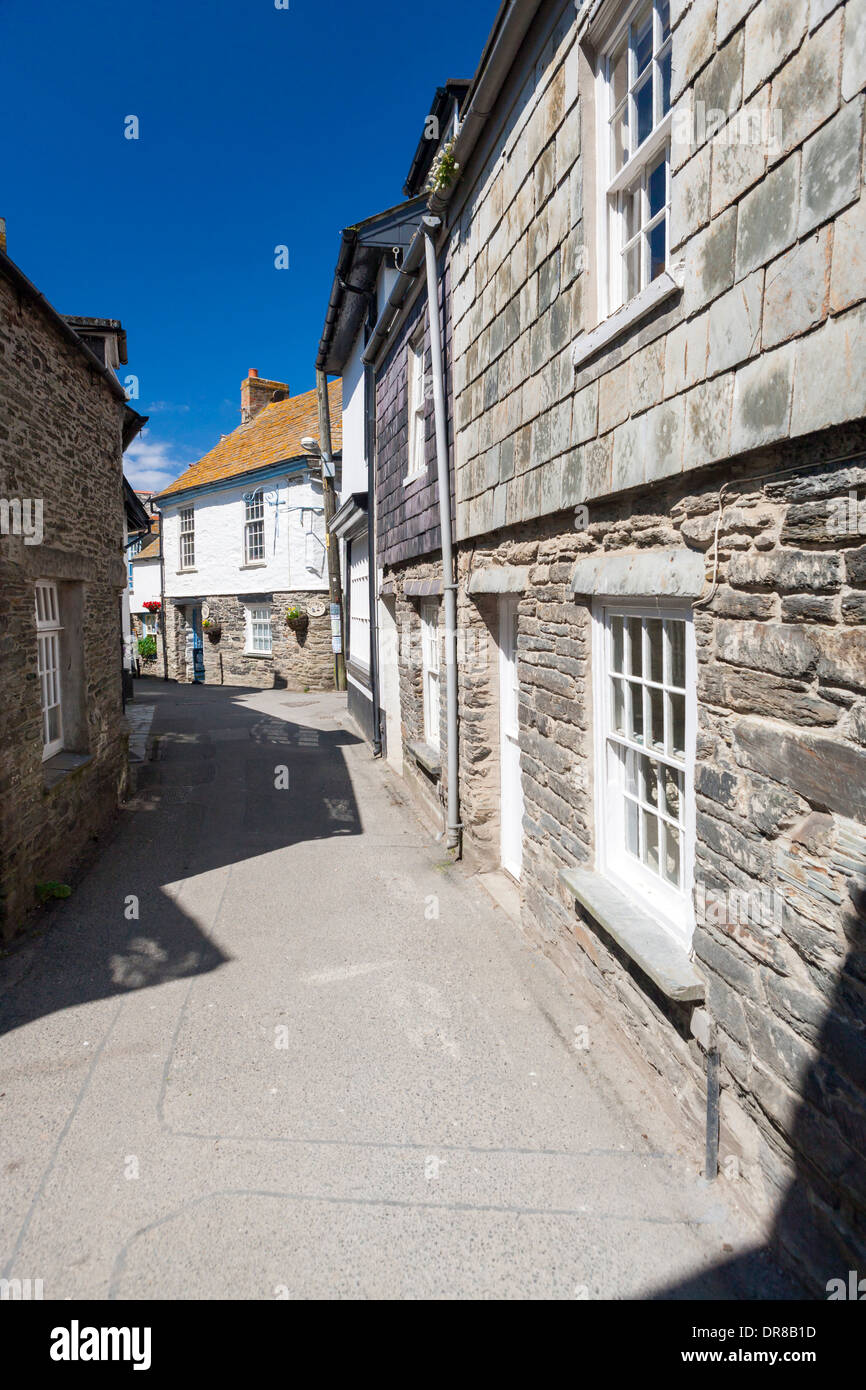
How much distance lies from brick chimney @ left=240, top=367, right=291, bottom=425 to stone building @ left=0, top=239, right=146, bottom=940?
62.7 ft

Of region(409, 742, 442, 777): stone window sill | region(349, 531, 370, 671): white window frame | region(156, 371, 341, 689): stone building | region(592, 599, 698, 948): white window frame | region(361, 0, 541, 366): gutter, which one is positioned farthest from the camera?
region(156, 371, 341, 689): stone building

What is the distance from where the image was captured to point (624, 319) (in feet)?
12.1

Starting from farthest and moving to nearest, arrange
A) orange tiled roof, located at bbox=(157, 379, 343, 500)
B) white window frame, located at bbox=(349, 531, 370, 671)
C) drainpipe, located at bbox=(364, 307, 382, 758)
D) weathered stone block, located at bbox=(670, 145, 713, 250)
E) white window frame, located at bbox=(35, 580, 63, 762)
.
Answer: orange tiled roof, located at bbox=(157, 379, 343, 500), white window frame, located at bbox=(349, 531, 370, 671), drainpipe, located at bbox=(364, 307, 382, 758), white window frame, located at bbox=(35, 580, 63, 762), weathered stone block, located at bbox=(670, 145, 713, 250)

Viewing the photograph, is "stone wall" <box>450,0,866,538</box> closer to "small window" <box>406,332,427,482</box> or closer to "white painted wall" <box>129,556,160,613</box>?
"small window" <box>406,332,427,482</box>

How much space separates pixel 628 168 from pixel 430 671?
615 centimetres

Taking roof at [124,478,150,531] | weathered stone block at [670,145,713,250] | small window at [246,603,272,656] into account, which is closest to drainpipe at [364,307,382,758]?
roof at [124,478,150,531]

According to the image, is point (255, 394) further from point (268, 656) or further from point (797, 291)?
point (797, 291)

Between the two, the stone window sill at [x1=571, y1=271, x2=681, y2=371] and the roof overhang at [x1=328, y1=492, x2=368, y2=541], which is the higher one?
the roof overhang at [x1=328, y1=492, x2=368, y2=541]

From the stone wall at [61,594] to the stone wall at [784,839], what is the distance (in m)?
4.90

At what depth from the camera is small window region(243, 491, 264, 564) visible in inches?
928

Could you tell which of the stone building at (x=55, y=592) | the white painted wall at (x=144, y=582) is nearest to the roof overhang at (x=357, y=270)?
the stone building at (x=55, y=592)

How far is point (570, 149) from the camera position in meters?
4.37
